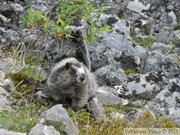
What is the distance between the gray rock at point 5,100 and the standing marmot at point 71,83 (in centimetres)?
76

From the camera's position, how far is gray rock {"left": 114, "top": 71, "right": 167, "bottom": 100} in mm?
12688

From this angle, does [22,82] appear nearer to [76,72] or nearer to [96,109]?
[76,72]

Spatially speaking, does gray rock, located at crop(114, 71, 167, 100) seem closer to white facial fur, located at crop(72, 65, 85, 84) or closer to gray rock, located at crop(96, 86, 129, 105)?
gray rock, located at crop(96, 86, 129, 105)

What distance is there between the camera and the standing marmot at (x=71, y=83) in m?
10.8

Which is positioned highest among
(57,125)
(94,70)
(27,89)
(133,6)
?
(57,125)

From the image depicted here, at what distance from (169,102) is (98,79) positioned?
2.03m

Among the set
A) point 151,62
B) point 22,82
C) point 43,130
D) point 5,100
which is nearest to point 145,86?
point 151,62

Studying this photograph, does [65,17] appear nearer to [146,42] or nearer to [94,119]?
[94,119]

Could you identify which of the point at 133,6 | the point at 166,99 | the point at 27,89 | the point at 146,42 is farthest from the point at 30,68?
the point at 133,6

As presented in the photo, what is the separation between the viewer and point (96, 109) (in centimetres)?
1093

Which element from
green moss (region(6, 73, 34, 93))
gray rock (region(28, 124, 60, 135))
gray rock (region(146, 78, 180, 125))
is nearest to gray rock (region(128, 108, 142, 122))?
gray rock (region(146, 78, 180, 125))

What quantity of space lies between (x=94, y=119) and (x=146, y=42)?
23.9ft

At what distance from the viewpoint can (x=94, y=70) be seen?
13953mm

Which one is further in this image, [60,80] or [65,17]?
[65,17]
